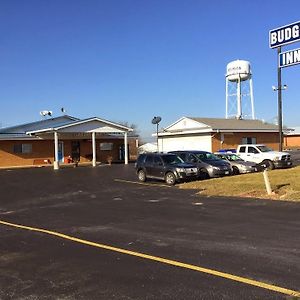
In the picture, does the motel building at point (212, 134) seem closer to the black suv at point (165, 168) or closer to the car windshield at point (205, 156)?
the car windshield at point (205, 156)

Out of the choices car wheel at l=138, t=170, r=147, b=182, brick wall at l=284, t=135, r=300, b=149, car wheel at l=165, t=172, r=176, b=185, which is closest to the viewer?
car wheel at l=165, t=172, r=176, b=185

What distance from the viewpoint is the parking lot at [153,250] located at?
577cm

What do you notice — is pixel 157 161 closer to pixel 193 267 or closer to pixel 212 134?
pixel 193 267

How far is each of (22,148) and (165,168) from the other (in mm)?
22934

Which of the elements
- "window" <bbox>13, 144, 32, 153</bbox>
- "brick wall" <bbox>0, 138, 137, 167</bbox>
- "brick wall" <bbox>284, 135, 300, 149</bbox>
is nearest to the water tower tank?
"brick wall" <bbox>284, 135, 300, 149</bbox>

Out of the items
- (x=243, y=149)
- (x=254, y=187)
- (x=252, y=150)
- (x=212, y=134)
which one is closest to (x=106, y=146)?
(x=212, y=134)

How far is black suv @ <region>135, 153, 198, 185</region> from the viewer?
21875mm

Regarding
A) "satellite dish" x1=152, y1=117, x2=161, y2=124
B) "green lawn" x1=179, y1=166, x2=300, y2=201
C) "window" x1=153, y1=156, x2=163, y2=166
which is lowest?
"green lawn" x1=179, y1=166, x2=300, y2=201

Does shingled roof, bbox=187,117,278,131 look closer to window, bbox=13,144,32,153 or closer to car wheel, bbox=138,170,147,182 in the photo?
window, bbox=13,144,32,153

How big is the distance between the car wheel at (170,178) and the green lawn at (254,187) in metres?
1.49

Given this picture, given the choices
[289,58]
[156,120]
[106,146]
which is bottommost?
[106,146]

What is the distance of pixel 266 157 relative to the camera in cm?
2706

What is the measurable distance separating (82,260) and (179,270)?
1733 mm

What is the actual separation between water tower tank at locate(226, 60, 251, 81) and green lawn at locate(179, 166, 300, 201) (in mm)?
46681
